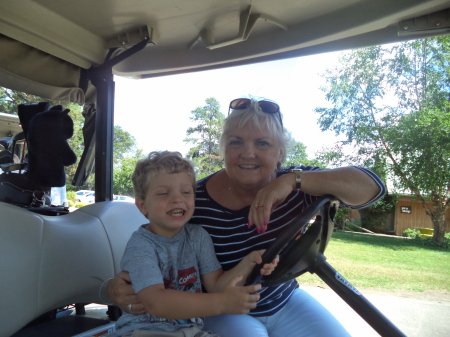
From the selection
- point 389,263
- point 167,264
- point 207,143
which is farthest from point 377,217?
point 167,264

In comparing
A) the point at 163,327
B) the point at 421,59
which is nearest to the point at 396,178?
the point at 421,59

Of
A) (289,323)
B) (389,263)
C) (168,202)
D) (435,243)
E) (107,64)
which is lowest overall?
(389,263)

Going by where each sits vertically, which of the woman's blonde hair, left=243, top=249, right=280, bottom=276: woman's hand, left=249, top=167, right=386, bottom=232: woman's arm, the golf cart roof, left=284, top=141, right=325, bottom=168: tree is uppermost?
the golf cart roof

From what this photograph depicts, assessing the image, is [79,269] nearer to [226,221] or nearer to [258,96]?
[226,221]

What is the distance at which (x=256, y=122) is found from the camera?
1.45 meters

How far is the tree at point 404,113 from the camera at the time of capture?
2.94 metres

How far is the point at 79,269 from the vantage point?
4.77 ft

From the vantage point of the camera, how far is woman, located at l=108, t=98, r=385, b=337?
4.27 ft

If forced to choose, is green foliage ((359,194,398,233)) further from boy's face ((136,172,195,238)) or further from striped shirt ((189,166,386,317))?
boy's face ((136,172,195,238))

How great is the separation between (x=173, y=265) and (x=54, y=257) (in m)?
0.43

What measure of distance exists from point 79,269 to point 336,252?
10.6 ft

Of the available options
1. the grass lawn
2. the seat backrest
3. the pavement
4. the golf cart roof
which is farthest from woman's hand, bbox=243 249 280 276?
the grass lawn

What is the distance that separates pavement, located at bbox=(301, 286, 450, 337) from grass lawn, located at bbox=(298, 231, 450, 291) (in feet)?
0.89

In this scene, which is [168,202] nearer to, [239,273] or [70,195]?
[239,273]
